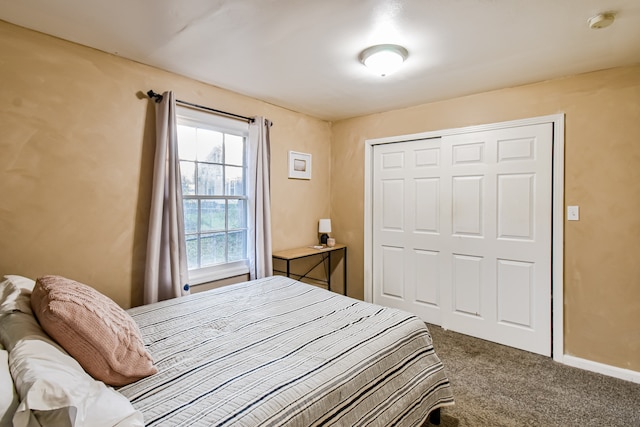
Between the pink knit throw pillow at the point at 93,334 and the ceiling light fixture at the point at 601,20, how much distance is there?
9.32 feet

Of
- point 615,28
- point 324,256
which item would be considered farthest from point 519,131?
point 324,256

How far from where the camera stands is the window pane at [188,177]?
2.77 meters

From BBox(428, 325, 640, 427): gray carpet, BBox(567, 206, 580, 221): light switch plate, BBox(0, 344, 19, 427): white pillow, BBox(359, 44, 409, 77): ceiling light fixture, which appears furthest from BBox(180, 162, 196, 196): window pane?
BBox(567, 206, 580, 221): light switch plate

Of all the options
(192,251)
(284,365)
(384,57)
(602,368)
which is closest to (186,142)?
(192,251)

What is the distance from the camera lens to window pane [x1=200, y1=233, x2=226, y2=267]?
293cm

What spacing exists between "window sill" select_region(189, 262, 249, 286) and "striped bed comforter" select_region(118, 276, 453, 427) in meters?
0.51

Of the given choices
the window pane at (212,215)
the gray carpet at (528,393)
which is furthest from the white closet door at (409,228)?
the window pane at (212,215)

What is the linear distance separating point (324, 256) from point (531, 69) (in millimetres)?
2841

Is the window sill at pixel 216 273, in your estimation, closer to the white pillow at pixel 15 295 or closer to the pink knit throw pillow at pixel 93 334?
the white pillow at pixel 15 295

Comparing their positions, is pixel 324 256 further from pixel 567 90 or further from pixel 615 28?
pixel 615 28

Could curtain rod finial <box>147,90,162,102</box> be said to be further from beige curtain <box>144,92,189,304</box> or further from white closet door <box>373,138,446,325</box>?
white closet door <box>373,138,446,325</box>

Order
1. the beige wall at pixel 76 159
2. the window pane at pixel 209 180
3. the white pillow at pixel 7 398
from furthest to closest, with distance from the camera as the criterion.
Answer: the window pane at pixel 209 180, the beige wall at pixel 76 159, the white pillow at pixel 7 398

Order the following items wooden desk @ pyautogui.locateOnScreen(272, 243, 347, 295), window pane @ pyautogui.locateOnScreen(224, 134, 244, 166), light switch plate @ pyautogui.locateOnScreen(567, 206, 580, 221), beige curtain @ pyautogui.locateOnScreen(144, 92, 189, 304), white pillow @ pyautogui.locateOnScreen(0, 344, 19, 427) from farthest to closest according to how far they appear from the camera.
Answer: wooden desk @ pyautogui.locateOnScreen(272, 243, 347, 295)
window pane @ pyautogui.locateOnScreen(224, 134, 244, 166)
light switch plate @ pyautogui.locateOnScreen(567, 206, 580, 221)
beige curtain @ pyautogui.locateOnScreen(144, 92, 189, 304)
white pillow @ pyautogui.locateOnScreen(0, 344, 19, 427)

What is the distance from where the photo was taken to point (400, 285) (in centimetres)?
368
